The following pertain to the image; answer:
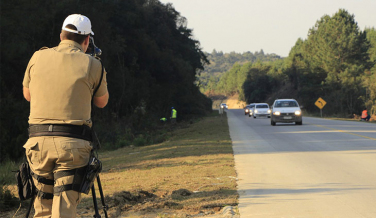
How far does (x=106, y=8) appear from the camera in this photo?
36.3 metres

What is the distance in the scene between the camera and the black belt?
14.4 feet

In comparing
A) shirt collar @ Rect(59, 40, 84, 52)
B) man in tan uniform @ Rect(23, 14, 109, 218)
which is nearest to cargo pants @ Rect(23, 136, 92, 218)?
man in tan uniform @ Rect(23, 14, 109, 218)

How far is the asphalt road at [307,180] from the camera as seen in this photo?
7919 mm

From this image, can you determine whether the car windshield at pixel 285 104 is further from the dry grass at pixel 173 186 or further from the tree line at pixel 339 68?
the tree line at pixel 339 68

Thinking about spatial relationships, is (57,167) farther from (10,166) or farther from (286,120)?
(286,120)

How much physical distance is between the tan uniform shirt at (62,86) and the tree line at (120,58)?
17.6 metres

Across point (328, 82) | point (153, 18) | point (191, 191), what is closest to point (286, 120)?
point (153, 18)

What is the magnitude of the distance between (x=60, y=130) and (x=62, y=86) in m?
0.35

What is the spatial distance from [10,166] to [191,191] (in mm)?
8598

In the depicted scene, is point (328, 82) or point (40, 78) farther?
point (328, 82)

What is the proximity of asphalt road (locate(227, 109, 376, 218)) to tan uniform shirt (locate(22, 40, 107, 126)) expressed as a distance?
373cm

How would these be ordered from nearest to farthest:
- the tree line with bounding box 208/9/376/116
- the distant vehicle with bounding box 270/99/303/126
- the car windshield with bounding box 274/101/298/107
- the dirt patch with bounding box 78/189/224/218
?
the dirt patch with bounding box 78/189/224/218
the distant vehicle with bounding box 270/99/303/126
the car windshield with bounding box 274/101/298/107
the tree line with bounding box 208/9/376/116

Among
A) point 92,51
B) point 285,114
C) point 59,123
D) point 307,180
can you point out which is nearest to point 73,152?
point 59,123

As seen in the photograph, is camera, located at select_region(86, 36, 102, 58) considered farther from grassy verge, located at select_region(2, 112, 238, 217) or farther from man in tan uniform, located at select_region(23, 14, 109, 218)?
grassy verge, located at select_region(2, 112, 238, 217)
